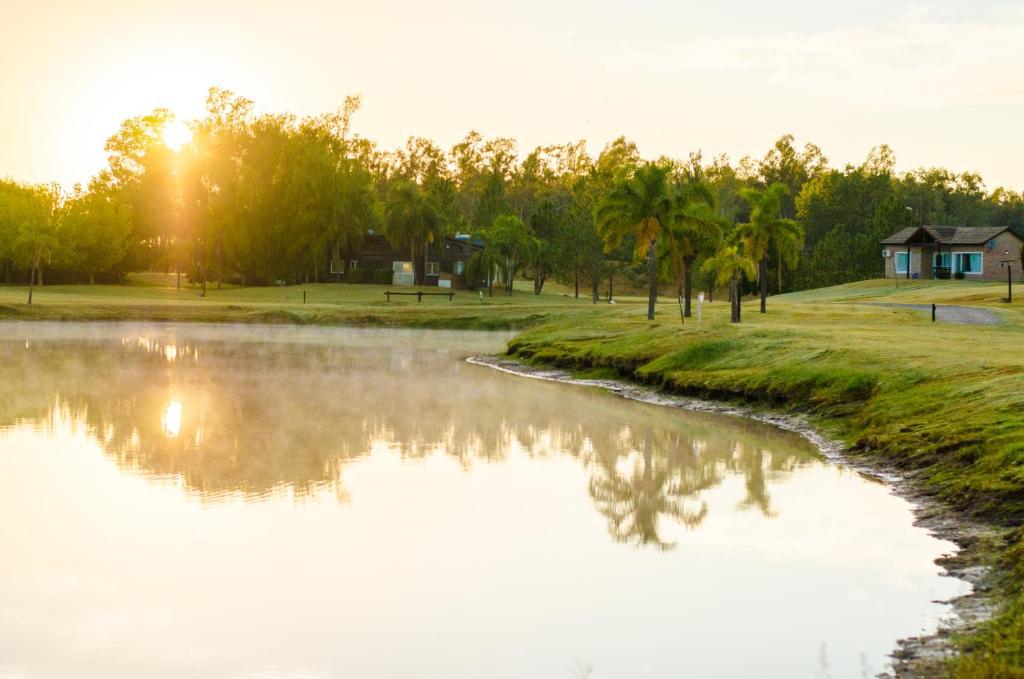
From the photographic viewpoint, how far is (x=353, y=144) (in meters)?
138

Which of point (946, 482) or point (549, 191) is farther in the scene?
point (549, 191)

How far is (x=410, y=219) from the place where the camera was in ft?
355

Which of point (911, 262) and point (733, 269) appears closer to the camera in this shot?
point (733, 269)

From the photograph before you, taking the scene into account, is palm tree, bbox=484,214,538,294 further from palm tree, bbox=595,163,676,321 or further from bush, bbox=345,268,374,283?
palm tree, bbox=595,163,676,321

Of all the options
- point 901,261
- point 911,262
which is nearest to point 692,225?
point 911,262

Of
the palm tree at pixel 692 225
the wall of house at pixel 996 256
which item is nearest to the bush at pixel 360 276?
the wall of house at pixel 996 256

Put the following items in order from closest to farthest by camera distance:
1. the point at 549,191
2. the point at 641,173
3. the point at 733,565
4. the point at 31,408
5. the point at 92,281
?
1. the point at 733,565
2. the point at 31,408
3. the point at 641,173
4. the point at 92,281
5. the point at 549,191

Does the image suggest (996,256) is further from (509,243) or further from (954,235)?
(509,243)

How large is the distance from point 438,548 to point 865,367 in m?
18.1

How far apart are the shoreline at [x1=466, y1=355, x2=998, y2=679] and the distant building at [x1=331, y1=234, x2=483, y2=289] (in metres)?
82.8

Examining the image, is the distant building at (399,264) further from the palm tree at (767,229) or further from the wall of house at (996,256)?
the palm tree at (767,229)

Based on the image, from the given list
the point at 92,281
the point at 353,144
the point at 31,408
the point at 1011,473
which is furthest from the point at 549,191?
the point at 1011,473

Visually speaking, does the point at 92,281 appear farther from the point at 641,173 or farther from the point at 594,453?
the point at 594,453

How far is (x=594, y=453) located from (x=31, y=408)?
14.4 metres
